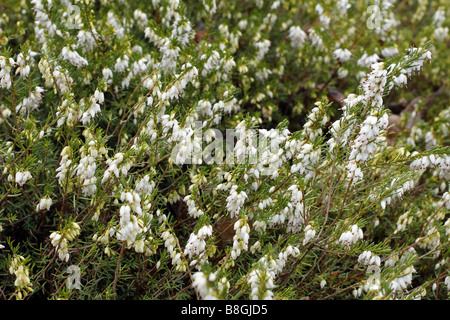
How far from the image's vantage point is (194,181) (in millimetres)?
3998

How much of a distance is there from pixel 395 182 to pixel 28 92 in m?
3.77

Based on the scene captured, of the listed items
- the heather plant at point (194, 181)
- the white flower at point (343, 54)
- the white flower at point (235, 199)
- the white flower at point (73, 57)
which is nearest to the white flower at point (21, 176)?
the heather plant at point (194, 181)

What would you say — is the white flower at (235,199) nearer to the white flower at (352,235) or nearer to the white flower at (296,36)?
the white flower at (352,235)

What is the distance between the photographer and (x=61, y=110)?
160 inches

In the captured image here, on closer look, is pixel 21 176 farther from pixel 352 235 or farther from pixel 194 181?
pixel 352 235

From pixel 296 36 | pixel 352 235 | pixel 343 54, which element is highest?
pixel 296 36

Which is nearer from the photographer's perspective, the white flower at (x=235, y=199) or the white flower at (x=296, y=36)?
the white flower at (x=235, y=199)

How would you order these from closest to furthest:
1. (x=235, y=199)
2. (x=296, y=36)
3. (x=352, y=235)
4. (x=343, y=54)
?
(x=352, y=235)
(x=235, y=199)
(x=343, y=54)
(x=296, y=36)

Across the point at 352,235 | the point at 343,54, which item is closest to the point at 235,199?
the point at 352,235

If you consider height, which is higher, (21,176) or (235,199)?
(21,176)

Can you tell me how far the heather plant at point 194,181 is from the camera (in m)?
3.52

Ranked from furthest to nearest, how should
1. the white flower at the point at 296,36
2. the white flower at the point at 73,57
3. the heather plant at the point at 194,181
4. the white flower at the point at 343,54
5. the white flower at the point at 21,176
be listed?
the white flower at the point at 296,36 → the white flower at the point at 343,54 → the white flower at the point at 73,57 → the white flower at the point at 21,176 → the heather plant at the point at 194,181

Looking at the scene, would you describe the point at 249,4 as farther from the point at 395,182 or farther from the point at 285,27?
the point at 395,182


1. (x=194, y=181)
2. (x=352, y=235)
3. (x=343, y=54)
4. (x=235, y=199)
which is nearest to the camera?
(x=352, y=235)
